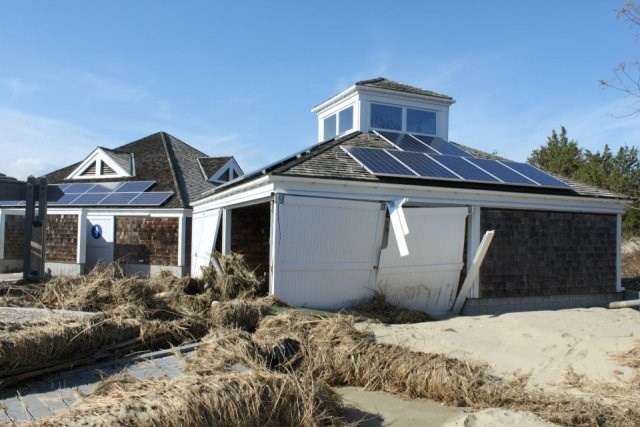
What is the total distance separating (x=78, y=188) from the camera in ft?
74.8

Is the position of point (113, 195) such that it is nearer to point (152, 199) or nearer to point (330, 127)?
point (152, 199)

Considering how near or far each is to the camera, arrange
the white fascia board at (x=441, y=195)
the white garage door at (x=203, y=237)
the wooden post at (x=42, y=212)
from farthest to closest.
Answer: the white garage door at (x=203, y=237) → the wooden post at (x=42, y=212) → the white fascia board at (x=441, y=195)

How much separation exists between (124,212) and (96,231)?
5.19 feet

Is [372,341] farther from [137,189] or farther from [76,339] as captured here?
[137,189]

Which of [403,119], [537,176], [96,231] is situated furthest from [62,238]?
[537,176]

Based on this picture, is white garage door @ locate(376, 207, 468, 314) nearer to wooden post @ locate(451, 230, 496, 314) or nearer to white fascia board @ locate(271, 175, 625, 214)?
wooden post @ locate(451, 230, 496, 314)

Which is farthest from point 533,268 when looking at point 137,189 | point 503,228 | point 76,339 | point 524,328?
point 137,189

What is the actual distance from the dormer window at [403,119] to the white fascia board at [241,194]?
581 cm

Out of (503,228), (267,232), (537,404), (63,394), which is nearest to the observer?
(63,394)

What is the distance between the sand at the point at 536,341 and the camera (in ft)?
23.0

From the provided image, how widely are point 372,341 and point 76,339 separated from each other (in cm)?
408

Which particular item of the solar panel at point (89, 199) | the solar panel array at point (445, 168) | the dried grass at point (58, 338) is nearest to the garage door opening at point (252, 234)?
the solar panel array at point (445, 168)

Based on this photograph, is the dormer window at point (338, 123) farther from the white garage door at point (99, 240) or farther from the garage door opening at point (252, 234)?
the white garage door at point (99, 240)

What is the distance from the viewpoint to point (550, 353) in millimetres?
7766
